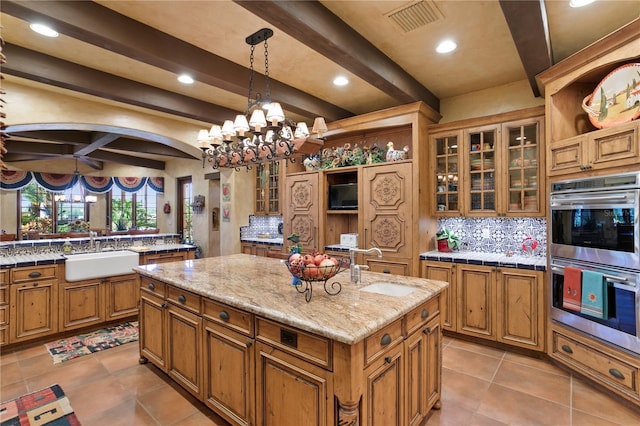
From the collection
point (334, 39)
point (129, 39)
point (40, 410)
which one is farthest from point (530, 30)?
point (40, 410)

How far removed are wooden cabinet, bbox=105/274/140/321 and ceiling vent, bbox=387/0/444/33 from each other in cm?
399

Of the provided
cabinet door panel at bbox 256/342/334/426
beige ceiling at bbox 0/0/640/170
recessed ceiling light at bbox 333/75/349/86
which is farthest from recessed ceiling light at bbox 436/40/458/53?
cabinet door panel at bbox 256/342/334/426

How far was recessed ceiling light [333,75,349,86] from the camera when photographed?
3.51 metres

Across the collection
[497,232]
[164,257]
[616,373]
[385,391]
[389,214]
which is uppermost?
[389,214]

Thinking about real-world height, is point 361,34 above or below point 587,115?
above

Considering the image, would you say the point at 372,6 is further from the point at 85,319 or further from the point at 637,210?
the point at 85,319

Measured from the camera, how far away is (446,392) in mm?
2553

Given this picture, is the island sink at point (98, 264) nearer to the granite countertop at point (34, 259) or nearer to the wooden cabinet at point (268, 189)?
the granite countertop at point (34, 259)

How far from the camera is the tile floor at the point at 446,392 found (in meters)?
2.24

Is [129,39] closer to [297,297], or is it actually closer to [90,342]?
[297,297]

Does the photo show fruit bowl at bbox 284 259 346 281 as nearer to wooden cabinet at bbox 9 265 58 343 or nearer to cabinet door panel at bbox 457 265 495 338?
cabinet door panel at bbox 457 265 495 338

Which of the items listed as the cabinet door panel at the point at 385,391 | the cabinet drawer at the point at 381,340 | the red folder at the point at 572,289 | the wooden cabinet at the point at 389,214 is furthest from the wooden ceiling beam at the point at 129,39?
the red folder at the point at 572,289

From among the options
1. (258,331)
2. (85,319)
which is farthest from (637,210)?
(85,319)

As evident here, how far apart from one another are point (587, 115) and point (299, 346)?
3.37 m
